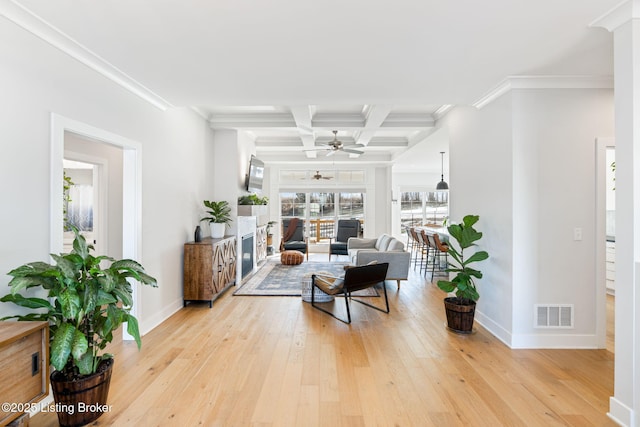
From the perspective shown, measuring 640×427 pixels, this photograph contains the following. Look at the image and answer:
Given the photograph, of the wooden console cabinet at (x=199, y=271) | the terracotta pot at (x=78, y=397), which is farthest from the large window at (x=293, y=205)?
the terracotta pot at (x=78, y=397)

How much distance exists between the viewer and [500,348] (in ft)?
10.3

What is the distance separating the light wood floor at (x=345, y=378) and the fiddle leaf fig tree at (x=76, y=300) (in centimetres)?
59

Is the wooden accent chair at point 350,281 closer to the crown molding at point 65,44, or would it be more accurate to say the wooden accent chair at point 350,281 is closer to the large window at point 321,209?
the crown molding at point 65,44

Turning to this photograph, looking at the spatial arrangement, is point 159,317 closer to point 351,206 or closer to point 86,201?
point 86,201

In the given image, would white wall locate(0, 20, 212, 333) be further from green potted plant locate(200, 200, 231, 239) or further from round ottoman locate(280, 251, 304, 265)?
round ottoman locate(280, 251, 304, 265)

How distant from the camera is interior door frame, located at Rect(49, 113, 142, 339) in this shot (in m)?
2.31

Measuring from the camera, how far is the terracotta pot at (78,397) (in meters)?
1.93

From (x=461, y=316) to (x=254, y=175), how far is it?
460cm

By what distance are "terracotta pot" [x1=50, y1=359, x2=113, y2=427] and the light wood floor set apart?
125mm

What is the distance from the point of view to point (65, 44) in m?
A: 2.38

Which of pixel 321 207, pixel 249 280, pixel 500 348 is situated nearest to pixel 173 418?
pixel 500 348

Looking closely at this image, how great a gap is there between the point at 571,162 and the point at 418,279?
3.54 meters

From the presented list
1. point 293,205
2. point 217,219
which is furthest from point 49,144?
point 293,205

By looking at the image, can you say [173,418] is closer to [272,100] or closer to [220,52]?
[220,52]
